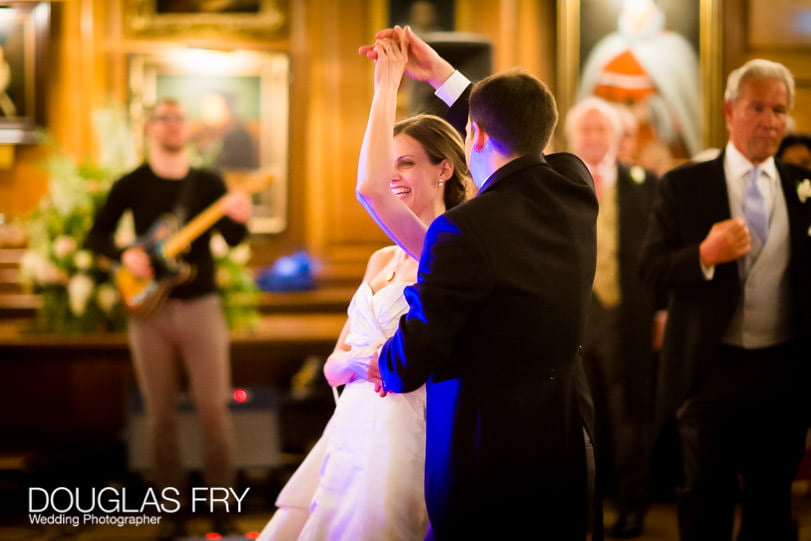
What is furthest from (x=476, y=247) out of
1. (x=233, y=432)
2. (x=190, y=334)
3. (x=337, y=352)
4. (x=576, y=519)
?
(x=233, y=432)

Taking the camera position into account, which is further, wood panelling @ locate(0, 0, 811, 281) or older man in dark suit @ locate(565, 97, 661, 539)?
wood panelling @ locate(0, 0, 811, 281)

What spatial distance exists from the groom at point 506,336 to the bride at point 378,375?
0.24 metres

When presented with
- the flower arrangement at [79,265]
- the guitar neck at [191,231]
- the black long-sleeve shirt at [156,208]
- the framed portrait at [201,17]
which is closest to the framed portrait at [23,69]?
the framed portrait at [201,17]

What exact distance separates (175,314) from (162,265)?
0.23 m

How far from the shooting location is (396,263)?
8.02ft

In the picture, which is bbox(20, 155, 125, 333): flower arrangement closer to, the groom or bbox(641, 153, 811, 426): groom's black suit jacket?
bbox(641, 153, 811, 426): groom's black suit jacket

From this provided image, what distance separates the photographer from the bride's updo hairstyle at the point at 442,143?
2.34m

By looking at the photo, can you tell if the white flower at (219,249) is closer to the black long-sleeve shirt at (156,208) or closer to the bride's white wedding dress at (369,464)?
the black long-sleeve shirt at (156,208)

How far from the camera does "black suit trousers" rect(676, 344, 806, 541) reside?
2799 mm

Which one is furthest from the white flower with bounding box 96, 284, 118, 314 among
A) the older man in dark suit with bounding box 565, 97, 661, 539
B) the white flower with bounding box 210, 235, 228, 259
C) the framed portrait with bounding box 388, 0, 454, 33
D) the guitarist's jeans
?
the framed portrait with bounding box 388, 0, 454, 33

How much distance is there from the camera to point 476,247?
1745 millimetres

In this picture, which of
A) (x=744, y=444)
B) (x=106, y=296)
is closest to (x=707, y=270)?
(x=744, y=444)

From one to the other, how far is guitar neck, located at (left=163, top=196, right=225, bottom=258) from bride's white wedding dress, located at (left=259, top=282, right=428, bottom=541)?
2065mm

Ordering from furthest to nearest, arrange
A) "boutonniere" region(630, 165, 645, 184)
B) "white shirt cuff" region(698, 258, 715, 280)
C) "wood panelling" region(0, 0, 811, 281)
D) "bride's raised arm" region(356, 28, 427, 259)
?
"wood panelling" region(0, 0, 811, 281)
"boutonniere" region(630, 165, 645, 184)
"white shirt cuff" region(698, 258, 715, 280)
"bride's raised arm" region(356, 28, 427, 259)
